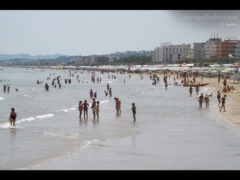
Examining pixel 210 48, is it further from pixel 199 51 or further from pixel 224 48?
pixel 199 51

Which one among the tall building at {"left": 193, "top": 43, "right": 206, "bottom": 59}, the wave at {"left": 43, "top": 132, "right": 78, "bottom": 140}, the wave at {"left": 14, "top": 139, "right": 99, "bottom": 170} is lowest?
the wave at {"left": 43, "top": 132, "right": 78, "bottom": 140}

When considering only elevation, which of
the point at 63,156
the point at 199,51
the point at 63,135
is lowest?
the point at 63,135

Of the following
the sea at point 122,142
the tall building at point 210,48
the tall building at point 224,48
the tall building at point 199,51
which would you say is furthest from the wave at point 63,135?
the tall building at point 199,51

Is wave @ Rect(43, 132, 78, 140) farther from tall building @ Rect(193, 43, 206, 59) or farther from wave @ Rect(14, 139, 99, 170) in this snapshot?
tall building @ Rect(193, 43, 206, 59)

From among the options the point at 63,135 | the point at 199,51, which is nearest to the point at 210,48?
the point at 199,51

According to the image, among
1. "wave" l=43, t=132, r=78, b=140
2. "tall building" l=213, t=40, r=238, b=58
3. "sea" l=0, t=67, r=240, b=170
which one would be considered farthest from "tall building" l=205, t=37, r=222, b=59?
"wave" l=43, t=132, r=78, b=140

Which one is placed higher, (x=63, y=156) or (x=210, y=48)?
(x=210, y=48)

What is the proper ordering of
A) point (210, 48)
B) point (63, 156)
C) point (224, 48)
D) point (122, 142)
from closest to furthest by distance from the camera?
point (63, 156)
point (122, 142)
point (224, 48)
point (210, 48)

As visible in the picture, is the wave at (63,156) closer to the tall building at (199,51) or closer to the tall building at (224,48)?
the tall building at (224,48)

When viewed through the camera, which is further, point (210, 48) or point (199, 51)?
point (199, 51)

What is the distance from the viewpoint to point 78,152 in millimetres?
11281
